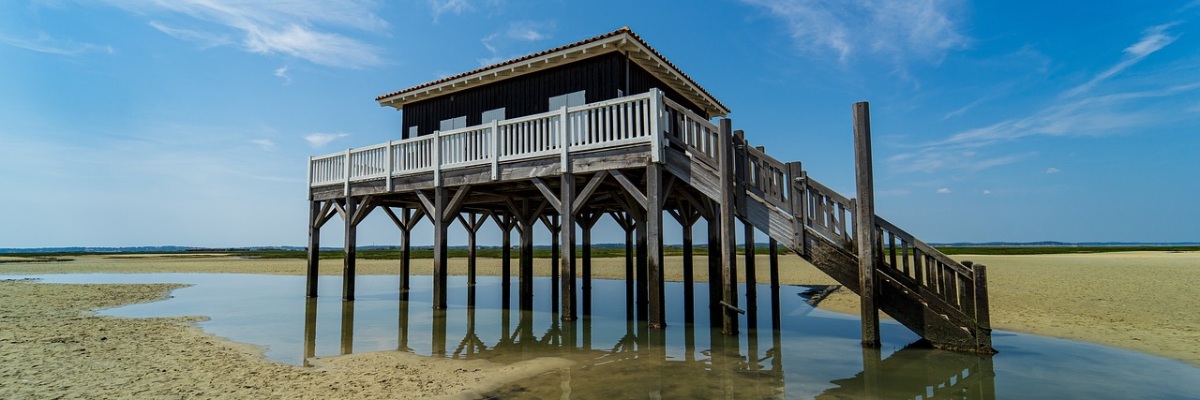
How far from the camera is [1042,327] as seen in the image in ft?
32.9

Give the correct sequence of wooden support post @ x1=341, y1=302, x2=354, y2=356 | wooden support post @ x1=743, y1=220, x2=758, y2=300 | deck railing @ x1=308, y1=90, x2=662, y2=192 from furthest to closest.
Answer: wooden support post @ x1=743, y1=220, x2=758, y2=300
deck railing @ x1=308, y1=90, x2=662, y2=192
wooden support post @ x1=341, y1=302, x2=354, y2=356

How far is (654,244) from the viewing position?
30.7 ft

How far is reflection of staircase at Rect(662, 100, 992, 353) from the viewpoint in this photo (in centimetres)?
775

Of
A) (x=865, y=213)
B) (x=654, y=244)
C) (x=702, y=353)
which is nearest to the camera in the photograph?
(x=865, y=213)

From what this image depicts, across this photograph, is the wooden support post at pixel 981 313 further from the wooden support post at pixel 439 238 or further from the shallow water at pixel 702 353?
the wooden support post at pixel 439 238

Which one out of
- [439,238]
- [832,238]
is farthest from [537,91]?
[832,238]

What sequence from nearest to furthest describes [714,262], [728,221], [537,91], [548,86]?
[728,221]
[714,262]
[548,86]
[537,91]

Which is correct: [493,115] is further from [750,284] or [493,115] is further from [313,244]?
[750,284]

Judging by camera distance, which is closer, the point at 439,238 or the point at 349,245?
the point at 439,238

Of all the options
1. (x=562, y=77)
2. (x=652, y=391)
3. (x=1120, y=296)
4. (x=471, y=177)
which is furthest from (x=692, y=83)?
(x=1120, y=296)

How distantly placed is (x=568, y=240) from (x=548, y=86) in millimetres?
4428

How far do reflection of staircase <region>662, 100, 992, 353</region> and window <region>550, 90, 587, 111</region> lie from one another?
2.85 m

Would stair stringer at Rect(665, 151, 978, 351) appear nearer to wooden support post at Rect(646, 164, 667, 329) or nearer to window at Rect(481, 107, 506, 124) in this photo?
wooden support post at Rect(646, 164, 667, 329)

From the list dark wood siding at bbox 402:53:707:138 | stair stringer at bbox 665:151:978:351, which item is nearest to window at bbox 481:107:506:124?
dark wood siding at bbox 402:53:707:138
